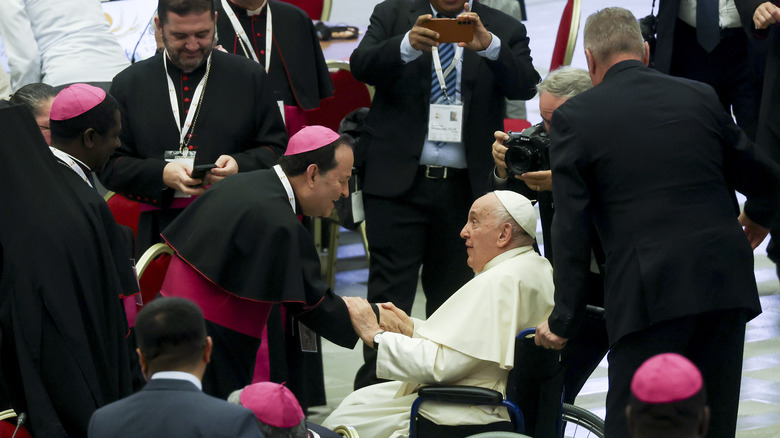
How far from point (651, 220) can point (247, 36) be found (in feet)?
8.30

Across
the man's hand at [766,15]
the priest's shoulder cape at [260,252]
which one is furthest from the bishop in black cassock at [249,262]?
the man's hand at [766,15]

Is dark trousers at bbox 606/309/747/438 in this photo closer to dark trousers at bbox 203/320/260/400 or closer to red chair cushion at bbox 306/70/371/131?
dark trousers at bbox 203/320/260/400

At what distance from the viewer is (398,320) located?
438cm

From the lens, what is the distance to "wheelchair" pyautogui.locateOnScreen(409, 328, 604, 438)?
12.6 feet

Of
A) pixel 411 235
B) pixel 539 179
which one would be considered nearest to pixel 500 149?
pixel 539 179

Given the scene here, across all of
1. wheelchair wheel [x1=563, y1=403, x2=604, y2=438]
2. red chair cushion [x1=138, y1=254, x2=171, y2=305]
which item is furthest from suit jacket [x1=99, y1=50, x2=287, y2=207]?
wheelchair wheel [x1=563, y1=403, x2=604, y2=438]

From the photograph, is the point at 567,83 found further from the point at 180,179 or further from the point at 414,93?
the point at 180,179

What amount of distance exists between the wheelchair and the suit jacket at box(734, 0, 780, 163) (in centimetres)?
210

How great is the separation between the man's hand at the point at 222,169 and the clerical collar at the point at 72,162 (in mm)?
845

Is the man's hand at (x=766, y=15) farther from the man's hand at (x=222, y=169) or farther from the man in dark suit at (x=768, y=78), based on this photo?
the man's hand at (x=222, y=169)

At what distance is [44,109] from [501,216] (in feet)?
5.89

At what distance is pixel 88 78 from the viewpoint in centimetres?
554

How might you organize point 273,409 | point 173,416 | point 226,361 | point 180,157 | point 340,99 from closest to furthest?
1. point 173,416
2. point 273,409
3. point 226,361
4. point 180,157
5. point 340,99

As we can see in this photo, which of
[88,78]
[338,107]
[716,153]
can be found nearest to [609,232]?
[716,153]
